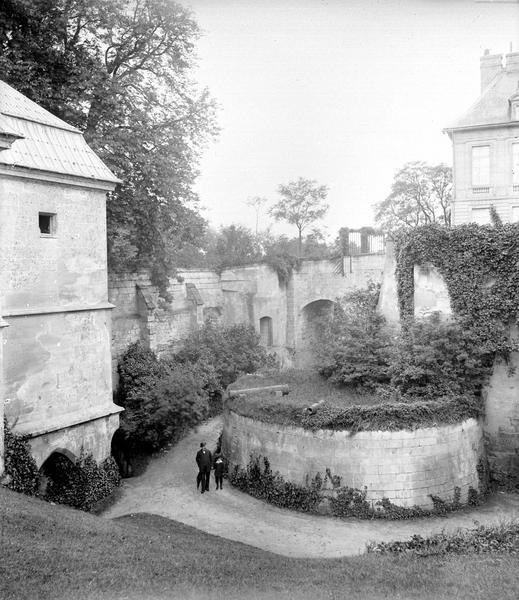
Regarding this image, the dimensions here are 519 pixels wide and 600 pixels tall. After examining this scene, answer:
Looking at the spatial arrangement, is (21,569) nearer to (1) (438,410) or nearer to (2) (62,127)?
(1) (438,410)

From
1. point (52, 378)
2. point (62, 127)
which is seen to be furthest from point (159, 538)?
point (62, 127)

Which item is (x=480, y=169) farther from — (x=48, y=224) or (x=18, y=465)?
(x=18, y=465)

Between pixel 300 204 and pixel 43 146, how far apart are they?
23886 millimetres

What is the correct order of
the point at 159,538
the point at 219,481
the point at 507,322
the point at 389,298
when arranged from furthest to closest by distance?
the point at 389,298 → the point at 507,322 → the point at 219,481 → the point at 159,538

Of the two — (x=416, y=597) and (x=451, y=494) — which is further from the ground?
(x=416, y=597)

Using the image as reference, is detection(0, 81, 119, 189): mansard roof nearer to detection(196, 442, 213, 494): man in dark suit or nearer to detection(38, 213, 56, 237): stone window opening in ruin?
detection(38, 213, 56, 237): stone window opening in ruin

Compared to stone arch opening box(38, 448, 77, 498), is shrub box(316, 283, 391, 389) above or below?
above

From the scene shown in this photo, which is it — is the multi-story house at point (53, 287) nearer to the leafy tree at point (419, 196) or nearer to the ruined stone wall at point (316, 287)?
the ruined stone wall at point (316, 287)

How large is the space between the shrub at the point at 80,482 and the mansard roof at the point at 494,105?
19.5m

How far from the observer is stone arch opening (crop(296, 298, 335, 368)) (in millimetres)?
30766

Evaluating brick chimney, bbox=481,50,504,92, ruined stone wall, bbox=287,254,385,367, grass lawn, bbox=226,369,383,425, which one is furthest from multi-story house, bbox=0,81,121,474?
brick chimney, bbox=481,50,504,92

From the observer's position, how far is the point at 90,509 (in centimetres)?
1451

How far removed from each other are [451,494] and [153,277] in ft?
43.0

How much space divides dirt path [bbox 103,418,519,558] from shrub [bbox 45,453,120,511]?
0.65 meters
